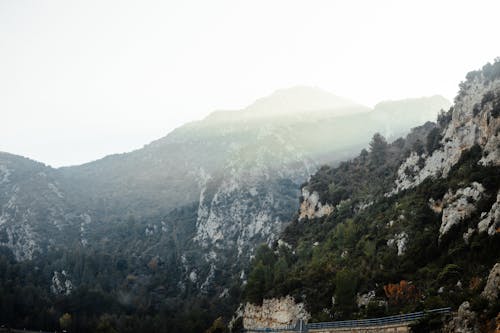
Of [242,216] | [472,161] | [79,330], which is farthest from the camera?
[242,216]

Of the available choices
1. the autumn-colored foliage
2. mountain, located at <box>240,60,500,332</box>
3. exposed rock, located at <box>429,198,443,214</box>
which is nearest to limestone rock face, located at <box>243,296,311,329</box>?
mountain, located at <box>240,60,500,332</box>

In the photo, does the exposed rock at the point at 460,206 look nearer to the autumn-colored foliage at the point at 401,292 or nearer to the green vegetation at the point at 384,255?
the green vegetation at the point at 384,255

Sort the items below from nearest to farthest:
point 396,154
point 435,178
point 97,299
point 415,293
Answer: point 415,293 < point 435,178 < point 396,154 < point 97,299

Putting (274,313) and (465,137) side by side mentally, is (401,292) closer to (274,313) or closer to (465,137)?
(274,313)

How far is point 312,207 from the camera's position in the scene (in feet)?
384

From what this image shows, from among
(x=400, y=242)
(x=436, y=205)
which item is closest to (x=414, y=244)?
(x=400, y=242)

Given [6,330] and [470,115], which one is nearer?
[470,115]

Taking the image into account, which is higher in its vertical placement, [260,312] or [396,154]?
[396,154]

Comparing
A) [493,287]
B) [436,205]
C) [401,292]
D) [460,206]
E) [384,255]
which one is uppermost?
[460,206]

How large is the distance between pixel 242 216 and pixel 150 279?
36056 millimetres

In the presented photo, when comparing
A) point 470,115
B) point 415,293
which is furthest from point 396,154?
point 415,293

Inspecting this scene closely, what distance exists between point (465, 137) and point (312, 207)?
4453 centimetres

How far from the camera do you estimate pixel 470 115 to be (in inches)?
3140

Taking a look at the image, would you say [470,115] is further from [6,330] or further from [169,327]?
[6,330]
